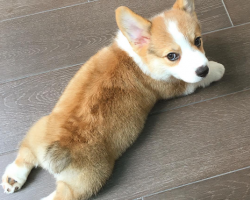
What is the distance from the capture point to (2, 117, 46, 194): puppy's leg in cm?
134

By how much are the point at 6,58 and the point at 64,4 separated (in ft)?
1.79

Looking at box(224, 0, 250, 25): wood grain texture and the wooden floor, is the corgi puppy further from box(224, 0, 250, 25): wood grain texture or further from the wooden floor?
box(224, 0, 250, 25): wood grain texture

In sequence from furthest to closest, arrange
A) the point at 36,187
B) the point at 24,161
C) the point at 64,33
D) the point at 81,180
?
1. the point at 64,33
2. the point at 36,187
3. the point at 24,161
4. the point at 81,180

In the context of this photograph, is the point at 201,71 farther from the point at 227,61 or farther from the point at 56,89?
the point at 56,89

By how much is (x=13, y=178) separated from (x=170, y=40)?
3.78ft

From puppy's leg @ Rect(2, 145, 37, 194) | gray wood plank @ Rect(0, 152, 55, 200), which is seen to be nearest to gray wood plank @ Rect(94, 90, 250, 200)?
gray wood plank @ Rect(0, 152, 55, 200)

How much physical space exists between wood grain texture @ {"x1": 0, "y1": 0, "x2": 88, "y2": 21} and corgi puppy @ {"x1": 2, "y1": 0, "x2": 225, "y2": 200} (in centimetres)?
63

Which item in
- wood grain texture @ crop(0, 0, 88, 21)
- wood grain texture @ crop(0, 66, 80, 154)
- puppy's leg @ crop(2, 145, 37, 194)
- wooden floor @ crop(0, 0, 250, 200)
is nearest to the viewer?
puppy's leg @ crop(2, 145, 37, 194)

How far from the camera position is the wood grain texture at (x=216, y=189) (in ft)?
4.93

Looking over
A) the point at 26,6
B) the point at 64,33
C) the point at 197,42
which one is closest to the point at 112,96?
the point at 197,42

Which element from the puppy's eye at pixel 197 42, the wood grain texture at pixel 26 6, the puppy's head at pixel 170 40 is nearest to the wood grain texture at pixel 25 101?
the wood grain texture at pixel 26 6

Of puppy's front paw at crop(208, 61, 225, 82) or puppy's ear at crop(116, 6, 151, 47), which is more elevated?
puppy's ear at crop(116, 6, 151, 47)

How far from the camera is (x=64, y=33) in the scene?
5.80ft

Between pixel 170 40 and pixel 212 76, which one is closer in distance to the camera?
pixel 170 40
